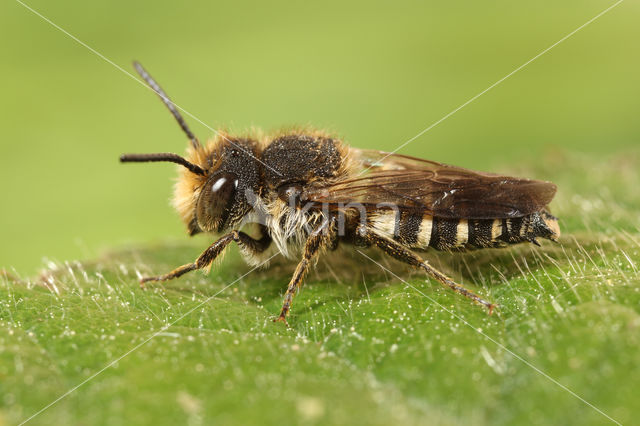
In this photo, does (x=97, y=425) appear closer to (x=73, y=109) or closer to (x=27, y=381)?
(x=27, y=381)

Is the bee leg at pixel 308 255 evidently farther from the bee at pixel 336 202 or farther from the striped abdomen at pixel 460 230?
the striped abdomen at pixel 460 230

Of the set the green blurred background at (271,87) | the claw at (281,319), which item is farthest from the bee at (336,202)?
the green blurred background at (271,87)

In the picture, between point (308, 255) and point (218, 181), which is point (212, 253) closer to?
point (218, 181)

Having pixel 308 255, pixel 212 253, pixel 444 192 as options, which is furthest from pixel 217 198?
pixel 444 192

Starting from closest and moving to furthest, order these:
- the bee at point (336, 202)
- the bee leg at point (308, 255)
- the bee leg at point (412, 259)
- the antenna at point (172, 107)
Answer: the bee leg at point (412, 259), the bee leg at point (308, 255), the bee at point (336, 202), the antenna at point (172, 107)

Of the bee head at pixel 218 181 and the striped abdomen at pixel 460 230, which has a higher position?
the bee head at pixel 218 181

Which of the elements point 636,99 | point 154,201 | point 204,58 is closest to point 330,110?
point 204,58
